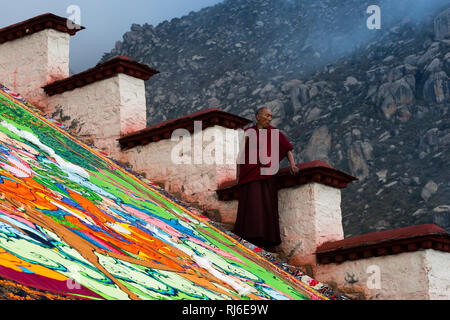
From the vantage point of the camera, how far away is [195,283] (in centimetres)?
494

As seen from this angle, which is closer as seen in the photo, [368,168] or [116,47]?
[368,168]

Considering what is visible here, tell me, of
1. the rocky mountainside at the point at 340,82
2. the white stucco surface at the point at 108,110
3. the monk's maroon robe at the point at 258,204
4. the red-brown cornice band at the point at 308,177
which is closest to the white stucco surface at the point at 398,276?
the monk's maroon robe at the point at 258,204

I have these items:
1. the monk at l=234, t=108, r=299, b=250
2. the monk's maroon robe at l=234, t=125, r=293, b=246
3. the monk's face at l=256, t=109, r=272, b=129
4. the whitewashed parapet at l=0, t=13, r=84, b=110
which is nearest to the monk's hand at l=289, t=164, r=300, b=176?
the monk at l=234, t=108, r=299, b=250

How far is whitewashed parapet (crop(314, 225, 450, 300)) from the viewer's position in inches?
268

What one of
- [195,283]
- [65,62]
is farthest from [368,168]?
[195,283]

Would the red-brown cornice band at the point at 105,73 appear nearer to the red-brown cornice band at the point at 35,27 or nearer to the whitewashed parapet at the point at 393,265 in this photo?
the red-brown cornice band at the point at 35,27

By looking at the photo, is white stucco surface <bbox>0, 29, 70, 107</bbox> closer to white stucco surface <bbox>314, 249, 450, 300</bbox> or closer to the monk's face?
the monk's face

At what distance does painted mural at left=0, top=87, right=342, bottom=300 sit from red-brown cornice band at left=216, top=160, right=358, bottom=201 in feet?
1.78

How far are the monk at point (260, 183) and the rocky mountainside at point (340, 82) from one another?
34.1 meters

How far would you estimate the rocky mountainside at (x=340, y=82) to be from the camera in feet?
152
